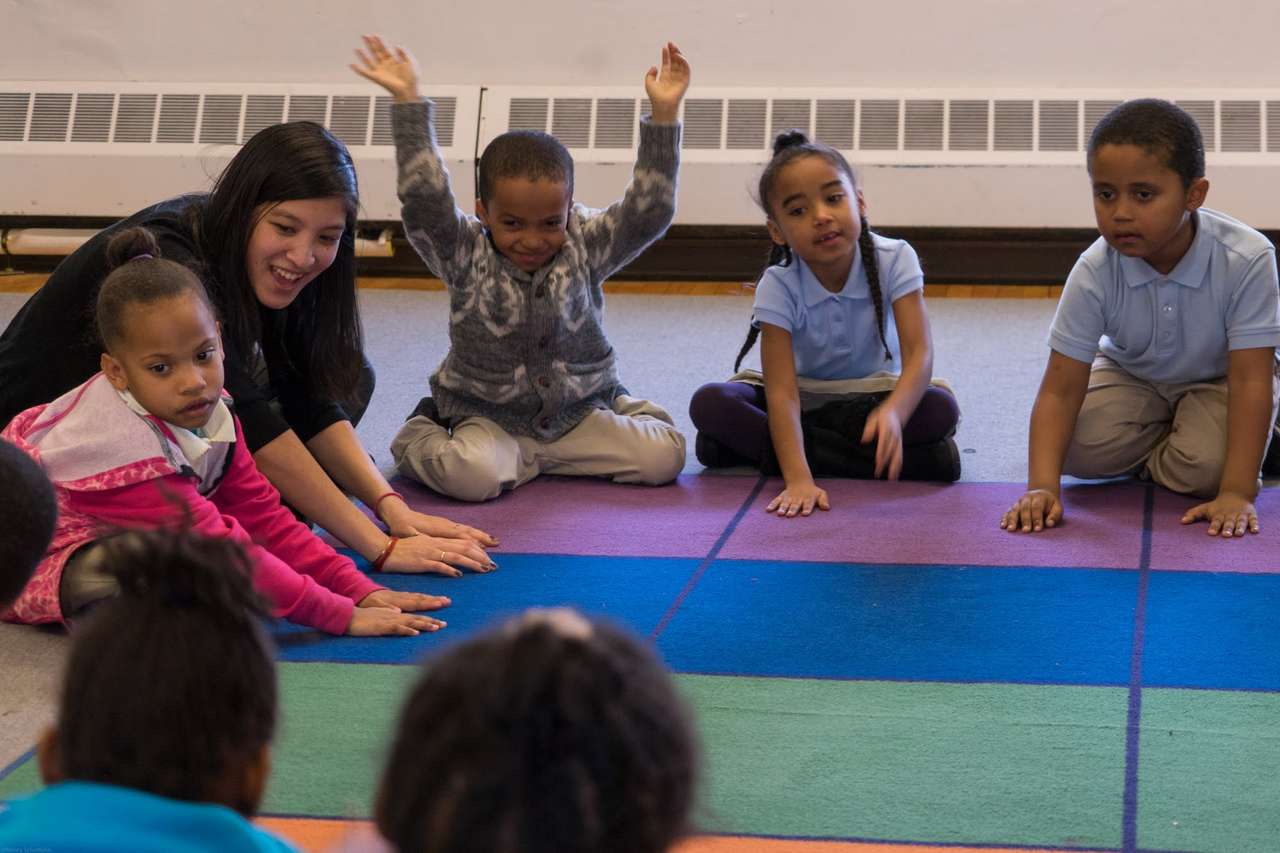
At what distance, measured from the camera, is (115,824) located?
0.78 m

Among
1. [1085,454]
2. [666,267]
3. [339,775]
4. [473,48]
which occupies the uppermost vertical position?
[473,48]

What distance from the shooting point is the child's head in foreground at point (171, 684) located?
0.82 metres

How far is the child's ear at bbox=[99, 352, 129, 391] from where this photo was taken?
6.17ft

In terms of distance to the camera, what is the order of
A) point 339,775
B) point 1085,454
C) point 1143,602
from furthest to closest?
point 1085,454 < point 1143,602 < point 339,775

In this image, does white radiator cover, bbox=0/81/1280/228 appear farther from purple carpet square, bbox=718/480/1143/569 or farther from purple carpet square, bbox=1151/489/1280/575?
purple carpet square, bbox=1151/489/1280/575

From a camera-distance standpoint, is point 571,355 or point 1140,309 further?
point 571,355

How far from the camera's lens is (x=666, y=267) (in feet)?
15.0

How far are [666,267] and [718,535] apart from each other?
227cm

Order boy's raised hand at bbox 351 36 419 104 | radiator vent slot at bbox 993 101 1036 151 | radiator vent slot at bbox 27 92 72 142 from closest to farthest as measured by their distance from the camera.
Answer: boy's raised hand at bbox 351 36 419 104, radiator vent slot at bbox 993 101 1036 151, radiator vent slot at bbox 27 92 72 142

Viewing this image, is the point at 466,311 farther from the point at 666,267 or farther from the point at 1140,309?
the point at 666,267

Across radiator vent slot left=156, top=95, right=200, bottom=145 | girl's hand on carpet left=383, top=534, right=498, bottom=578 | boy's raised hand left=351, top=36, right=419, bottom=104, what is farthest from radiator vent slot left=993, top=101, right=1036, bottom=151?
girl's hand on carpet left=383, top=534, right=498, bottom=578

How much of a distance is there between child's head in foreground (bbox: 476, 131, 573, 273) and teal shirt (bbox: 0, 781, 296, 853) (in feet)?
5.97

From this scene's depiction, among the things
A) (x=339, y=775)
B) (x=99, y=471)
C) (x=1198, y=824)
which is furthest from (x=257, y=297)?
(x=1198, y=824)

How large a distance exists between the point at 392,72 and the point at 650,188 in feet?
1.60
